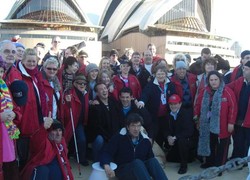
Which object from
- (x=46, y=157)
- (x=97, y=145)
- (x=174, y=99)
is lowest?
(x=97, y=145)

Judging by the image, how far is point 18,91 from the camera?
296 centimetres

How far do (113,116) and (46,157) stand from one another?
1.39 m

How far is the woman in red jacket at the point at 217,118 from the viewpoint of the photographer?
4.42 metres

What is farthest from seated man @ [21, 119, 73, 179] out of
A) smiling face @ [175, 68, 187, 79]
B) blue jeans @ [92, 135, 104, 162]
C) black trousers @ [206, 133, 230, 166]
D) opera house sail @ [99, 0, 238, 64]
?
opera house sail @ [99, 0, 238, 64]

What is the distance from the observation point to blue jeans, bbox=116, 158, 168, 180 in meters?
3.47

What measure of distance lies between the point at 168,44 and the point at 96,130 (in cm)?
3294

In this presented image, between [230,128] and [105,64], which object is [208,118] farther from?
[105,64]

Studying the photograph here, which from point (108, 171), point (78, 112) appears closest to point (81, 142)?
point (78, 112)

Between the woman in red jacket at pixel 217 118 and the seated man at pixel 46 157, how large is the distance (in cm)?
207

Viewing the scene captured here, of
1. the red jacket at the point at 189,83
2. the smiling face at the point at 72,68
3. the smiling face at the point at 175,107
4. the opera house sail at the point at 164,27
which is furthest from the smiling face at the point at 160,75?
the opera house sail at the point at 164,27

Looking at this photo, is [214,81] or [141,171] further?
[214,81]

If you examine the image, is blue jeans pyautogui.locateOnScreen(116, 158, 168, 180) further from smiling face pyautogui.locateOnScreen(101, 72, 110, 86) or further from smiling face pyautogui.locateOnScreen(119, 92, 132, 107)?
smiling face pyautogui.locateOnScreen(101, 72, 110, 86)

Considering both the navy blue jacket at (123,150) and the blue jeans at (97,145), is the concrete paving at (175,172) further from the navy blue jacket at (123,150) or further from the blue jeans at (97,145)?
the navy blue jacket at (123,150)

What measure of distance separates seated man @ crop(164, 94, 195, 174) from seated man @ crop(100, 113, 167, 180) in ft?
2.83
